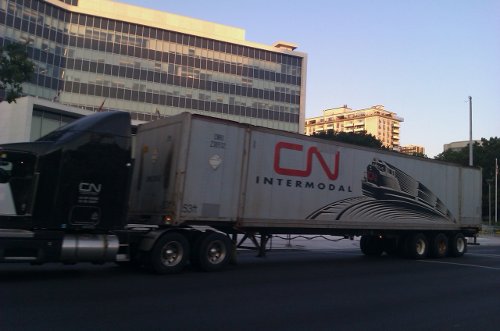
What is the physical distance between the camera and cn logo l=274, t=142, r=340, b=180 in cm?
1332

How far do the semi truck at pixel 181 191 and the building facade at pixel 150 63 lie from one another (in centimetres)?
6452

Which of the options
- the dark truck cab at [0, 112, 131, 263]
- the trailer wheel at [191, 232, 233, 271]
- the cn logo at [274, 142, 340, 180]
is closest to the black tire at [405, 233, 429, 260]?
the cn logo at [274, 142, 340, 180]

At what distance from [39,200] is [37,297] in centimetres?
254

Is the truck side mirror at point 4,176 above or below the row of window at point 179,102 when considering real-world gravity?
below

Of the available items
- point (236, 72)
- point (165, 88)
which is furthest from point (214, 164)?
point (236, 72)

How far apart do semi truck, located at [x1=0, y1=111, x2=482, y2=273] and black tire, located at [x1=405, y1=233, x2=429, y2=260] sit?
0.77m

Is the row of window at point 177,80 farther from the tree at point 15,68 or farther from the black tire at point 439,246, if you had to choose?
the black tire at point 439,246

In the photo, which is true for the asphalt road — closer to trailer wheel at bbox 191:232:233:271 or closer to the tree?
trailer wheel at bbox 191:232:233:271

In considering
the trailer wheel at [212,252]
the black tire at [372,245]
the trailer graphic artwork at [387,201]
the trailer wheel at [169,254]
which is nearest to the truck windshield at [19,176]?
the trailer wheel at [169,254]

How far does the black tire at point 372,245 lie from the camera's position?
18438 millimetres

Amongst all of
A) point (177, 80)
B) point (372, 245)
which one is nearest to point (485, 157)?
point (177, 80)

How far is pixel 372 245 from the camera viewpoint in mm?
18578

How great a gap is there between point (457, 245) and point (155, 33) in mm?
79117

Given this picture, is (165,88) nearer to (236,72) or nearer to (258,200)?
(236,72)
